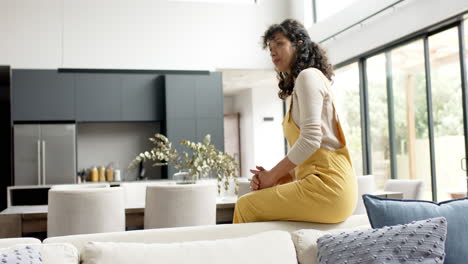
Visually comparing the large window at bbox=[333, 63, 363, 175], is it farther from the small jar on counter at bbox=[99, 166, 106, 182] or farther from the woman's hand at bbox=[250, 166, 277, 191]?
the woman's hand at bbox=[250, 166, 277, 191]

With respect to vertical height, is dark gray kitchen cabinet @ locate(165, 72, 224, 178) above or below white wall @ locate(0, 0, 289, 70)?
below

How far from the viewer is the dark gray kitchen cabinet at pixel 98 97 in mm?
7430

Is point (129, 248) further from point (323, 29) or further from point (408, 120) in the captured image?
point (323, 29)

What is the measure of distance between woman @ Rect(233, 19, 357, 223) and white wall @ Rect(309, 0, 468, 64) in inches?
141

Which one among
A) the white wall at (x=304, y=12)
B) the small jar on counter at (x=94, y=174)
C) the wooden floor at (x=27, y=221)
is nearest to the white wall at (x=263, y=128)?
the white wall at (x=304, y=12)

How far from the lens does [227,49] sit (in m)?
8.45

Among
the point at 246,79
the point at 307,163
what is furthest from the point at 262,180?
the point at 246,79

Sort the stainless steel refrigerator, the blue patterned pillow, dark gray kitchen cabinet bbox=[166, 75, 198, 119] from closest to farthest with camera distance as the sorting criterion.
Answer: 1. the blue patterned pillow
2. the stainless steel refrigerator
3. dark gray kitchen cabinet bbox=[166, 75, 198, 119]

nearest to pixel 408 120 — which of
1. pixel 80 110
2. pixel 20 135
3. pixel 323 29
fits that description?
pixel 323 29

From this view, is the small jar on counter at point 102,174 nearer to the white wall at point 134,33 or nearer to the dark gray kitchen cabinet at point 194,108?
the dark gray kitchen cabinet at point 194,108

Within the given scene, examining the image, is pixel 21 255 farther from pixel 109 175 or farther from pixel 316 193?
pixel 109 175

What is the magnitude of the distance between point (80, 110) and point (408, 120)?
4.39 meters

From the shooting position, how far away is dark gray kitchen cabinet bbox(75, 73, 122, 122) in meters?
7.43

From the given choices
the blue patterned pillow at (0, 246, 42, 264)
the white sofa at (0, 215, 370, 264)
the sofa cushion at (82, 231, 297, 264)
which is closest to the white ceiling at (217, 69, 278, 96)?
the white sofa at (0, 215, 370, 264)
